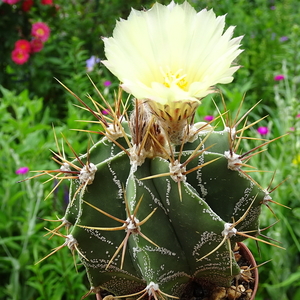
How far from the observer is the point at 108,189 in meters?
0.58

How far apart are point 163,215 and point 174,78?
206 mm

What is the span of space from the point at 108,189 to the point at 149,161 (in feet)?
0.26

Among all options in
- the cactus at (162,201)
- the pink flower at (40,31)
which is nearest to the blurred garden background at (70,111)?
the pink flower at (40,31)

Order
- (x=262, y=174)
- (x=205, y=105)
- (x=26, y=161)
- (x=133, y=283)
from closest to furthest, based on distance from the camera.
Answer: (x=133, y=283) < (x=26, y=161) < (x=262, y=174) < (x=205, y=105)

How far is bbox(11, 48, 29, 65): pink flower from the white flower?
5.73ft

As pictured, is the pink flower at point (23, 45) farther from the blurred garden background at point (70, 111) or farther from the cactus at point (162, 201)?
the cactus at point (162, 201)

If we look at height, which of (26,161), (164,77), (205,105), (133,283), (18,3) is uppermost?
(18,3)

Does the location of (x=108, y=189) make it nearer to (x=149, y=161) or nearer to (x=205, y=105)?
(x=149, y=161)

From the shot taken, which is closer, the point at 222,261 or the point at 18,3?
the point at 222,261

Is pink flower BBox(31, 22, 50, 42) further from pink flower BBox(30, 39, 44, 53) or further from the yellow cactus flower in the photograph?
the yellow cactus flower

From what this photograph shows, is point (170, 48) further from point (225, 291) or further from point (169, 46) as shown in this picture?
point (225, 291)

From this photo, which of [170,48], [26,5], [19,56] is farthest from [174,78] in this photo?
[26,5]

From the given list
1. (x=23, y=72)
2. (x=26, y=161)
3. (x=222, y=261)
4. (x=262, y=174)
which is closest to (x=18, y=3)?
(x=23, y=72)

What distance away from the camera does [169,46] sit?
515 millimetres
